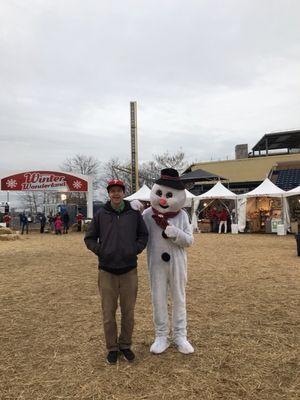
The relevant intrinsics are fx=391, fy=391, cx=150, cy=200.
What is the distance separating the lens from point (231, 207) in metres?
23.8

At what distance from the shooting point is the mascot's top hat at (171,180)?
4.09m

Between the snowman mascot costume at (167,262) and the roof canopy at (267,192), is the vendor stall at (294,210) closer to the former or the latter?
the roof canopy at (267,192)

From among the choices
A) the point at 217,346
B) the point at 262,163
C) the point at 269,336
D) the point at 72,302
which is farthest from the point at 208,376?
the point at 262,163

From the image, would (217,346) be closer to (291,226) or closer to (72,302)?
(72,302)

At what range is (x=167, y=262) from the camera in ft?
13.0

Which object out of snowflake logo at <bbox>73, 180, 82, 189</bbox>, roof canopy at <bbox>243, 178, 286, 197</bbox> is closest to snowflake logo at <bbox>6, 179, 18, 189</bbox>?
snowflake logo at <bbox>73, 180, 82, 189</bbox>

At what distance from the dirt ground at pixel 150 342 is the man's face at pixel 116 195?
5.05ft

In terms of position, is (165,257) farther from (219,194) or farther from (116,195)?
(219,194)

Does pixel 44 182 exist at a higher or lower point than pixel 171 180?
higher

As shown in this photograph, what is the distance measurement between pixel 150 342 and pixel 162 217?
1.43m

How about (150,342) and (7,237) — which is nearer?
(150,342)

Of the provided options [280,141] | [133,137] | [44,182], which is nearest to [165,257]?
[44,182]

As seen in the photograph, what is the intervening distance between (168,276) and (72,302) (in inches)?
106

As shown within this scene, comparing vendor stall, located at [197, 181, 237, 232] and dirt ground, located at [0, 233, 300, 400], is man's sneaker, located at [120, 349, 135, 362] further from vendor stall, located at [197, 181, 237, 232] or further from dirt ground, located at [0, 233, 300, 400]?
vendor stall, located at [197, 181, 237, 232]
